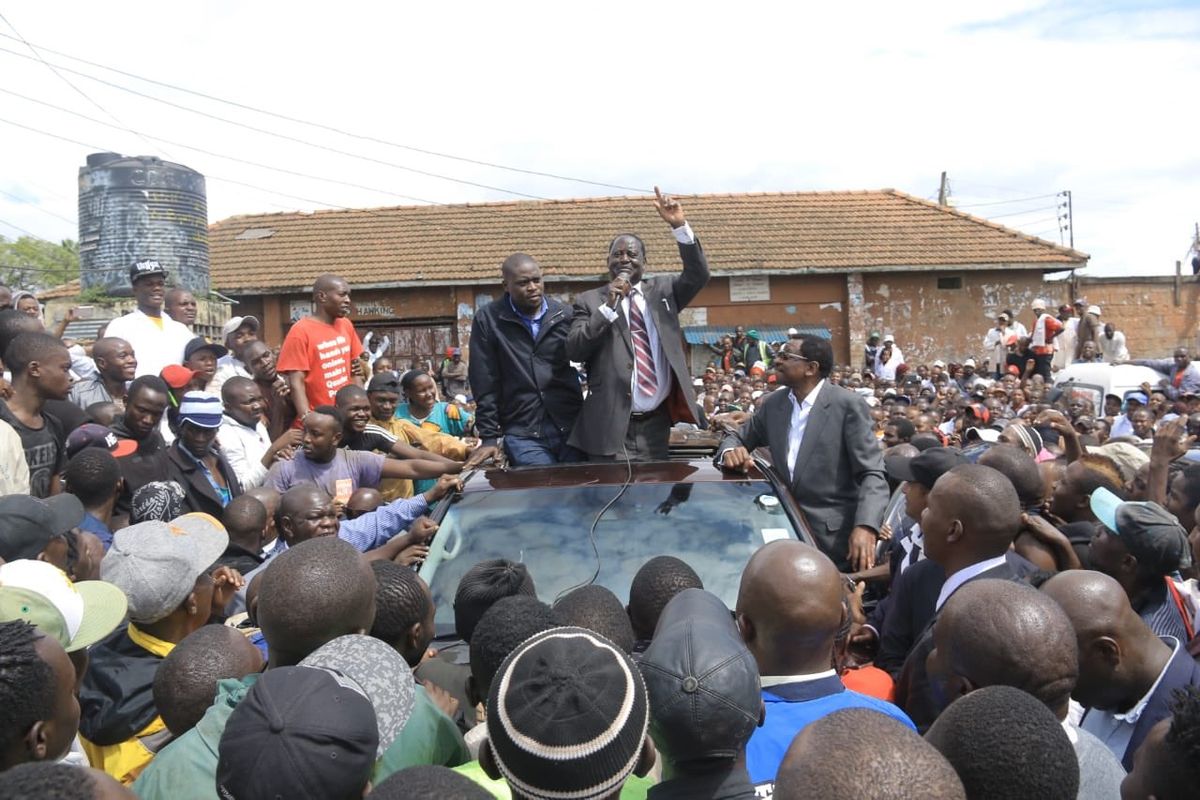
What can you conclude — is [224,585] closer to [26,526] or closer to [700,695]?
[26,526]

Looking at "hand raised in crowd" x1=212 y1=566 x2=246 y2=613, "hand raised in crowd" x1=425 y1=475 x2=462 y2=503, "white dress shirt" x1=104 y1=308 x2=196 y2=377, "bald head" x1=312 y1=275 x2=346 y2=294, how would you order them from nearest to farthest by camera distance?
"hand raised in crowd" x1=212 y1=566 x2=246 y2=613 → "hand raised in crowd" x1=425 y1=475 x2=462 y2=503 → "white dress shirt" x1=104 y1=308 x2=196 y2=377 → "bald head" x1=312 y1=275 x2=346 y2=294

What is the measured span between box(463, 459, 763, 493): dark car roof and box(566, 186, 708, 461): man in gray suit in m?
0.64

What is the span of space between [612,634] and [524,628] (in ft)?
0.93

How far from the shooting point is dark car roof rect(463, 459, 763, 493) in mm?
4031

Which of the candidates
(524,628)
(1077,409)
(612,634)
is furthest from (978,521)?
(1077,409)

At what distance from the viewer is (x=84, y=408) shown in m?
5.85

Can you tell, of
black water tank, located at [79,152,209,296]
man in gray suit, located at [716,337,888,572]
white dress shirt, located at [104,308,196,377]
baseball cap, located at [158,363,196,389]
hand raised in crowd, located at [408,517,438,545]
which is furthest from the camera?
black water tank, located at [79,152,209,296]

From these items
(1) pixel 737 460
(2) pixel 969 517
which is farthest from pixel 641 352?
(2) pixel 969 517

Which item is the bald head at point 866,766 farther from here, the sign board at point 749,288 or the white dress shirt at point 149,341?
the sign board at point 749,288

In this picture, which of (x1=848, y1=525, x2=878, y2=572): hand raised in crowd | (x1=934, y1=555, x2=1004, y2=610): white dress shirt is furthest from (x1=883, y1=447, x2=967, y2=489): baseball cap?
(x1=934, y1=555, x2=1004, y2=610): white dress shirt

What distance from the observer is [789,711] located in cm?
228

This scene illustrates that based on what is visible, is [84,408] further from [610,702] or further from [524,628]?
[610,702]

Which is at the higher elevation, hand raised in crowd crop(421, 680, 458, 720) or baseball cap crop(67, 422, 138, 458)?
baseball cap crop(67, 422, 138, 458)

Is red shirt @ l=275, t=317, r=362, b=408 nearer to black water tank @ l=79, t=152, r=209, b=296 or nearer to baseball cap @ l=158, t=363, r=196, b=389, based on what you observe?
baseball cap @ l=158, t=363, r=196, b=389
